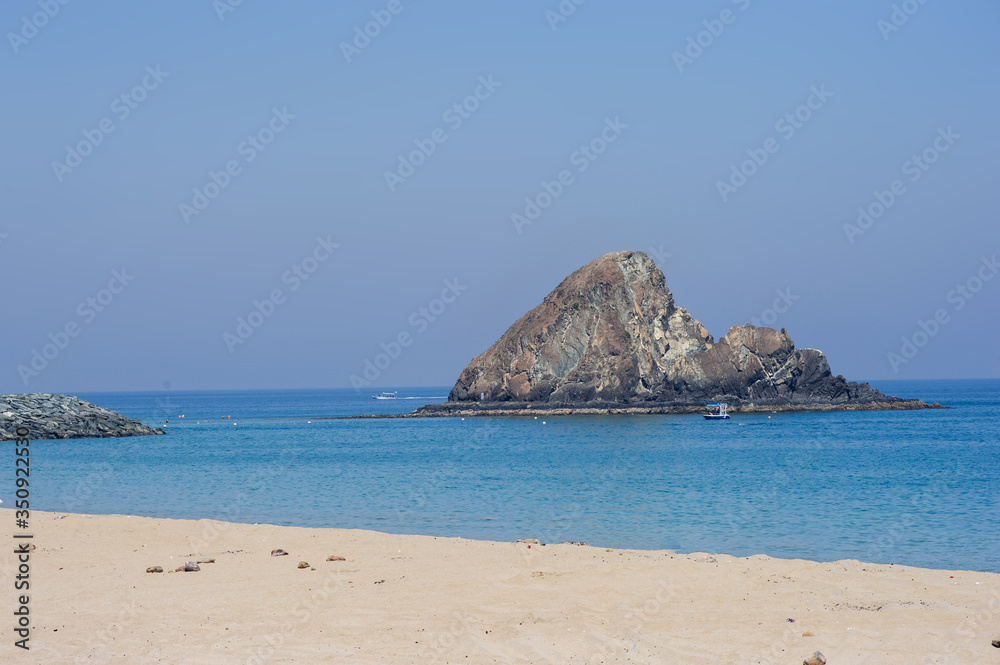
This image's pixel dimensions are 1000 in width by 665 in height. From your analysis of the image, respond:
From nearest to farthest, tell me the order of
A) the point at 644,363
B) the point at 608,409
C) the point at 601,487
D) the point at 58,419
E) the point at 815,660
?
the point at 815,660
the point at 601,487
the point at 58,419
the point at 608,409
the point at 644,363

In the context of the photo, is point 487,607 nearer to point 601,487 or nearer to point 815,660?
point 815,660

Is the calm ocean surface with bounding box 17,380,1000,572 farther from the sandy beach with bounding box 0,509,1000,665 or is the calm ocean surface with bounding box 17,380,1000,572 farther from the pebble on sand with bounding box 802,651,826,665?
the pebble on sand with bounding box 802,651,826,665

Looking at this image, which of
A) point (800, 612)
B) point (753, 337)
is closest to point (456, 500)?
point (800, 612)

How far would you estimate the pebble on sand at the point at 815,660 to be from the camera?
976 cm

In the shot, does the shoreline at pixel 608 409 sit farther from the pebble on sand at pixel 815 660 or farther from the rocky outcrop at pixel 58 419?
the pebble on sand at pixel 815 660

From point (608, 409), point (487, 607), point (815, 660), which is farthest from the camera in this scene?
point (608, 409)

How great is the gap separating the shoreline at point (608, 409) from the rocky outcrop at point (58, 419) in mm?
39987

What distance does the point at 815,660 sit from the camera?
977cm

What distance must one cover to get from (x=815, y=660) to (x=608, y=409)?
98705 mm

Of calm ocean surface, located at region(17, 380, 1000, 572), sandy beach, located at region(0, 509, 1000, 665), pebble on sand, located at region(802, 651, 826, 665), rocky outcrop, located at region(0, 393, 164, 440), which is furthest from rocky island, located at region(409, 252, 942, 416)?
pebble on sand, located at region(802, 651, 826, 665)

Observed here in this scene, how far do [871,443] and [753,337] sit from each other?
55.0 m

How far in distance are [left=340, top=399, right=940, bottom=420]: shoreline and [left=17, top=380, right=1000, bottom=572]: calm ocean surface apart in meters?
36.3

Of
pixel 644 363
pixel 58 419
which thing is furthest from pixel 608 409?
pixel 58 419

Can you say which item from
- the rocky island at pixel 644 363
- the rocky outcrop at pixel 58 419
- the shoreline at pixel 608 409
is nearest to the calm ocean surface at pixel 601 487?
the rocky outcrop at pixel 58 419
